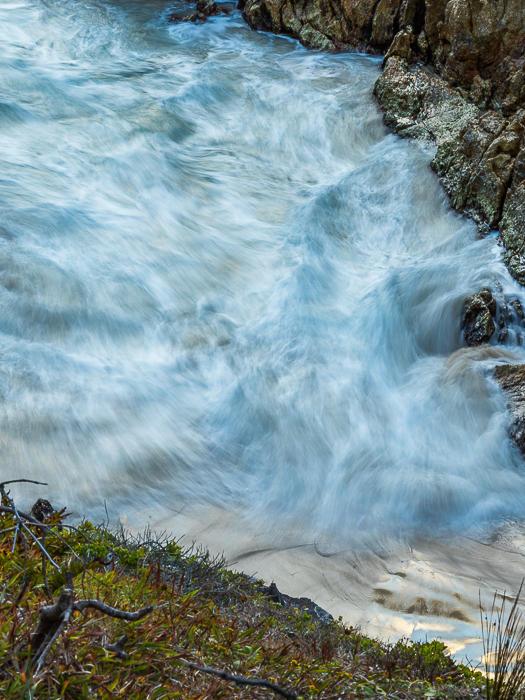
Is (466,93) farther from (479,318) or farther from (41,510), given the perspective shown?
(41,510)

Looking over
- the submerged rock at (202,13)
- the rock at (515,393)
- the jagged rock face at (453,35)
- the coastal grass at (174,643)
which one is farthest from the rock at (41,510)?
the submerged rock at (202,13)

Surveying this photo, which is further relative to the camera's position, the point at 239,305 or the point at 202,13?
the point at 202,13

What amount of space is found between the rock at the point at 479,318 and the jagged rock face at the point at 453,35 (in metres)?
4.28

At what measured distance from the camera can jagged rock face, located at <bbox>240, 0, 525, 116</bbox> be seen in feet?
31.6

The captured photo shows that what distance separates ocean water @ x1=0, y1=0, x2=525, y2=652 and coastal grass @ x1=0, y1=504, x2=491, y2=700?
113 centimetres

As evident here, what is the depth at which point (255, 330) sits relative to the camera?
7164mm

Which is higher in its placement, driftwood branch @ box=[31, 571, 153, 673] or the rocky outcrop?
the rocky outcrop

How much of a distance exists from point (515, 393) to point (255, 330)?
3.14 metres

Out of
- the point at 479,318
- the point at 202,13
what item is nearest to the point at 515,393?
the point at 479,318

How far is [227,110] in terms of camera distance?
1203cm

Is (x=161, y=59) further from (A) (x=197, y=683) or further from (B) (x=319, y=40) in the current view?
(A) (x=197, y=683)

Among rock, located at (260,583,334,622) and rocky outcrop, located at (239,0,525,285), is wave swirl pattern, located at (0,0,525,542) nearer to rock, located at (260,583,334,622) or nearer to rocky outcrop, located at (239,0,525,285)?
rocky outcrop, located at (239,0,525,285)

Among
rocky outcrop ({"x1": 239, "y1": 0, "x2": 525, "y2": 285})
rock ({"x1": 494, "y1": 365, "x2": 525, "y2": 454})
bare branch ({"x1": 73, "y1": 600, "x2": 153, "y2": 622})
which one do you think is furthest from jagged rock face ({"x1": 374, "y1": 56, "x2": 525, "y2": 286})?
bare branch ({"x1": 73, "y1": 600, "x2": 153, "y2": 622})

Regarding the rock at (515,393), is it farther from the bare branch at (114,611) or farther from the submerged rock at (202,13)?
the submerged rock at (202,13)
